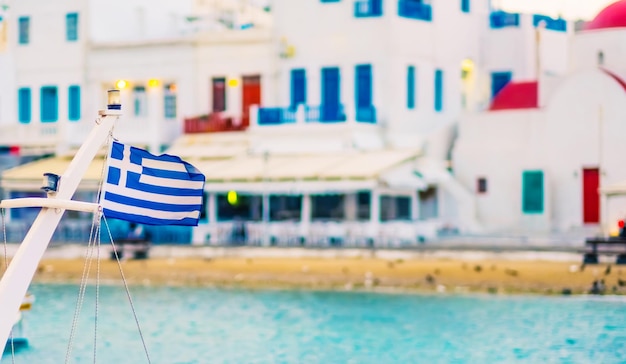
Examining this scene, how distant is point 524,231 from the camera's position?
2135 inches

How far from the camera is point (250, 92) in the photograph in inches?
2442

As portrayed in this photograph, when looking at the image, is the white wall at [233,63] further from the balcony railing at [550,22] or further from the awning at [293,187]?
the balcony railing at [550,22]

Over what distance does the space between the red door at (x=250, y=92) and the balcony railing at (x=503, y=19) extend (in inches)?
372

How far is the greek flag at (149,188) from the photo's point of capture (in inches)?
692

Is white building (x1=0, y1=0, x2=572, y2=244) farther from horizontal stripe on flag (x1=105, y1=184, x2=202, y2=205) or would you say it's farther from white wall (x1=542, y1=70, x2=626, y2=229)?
horizontal stripe on flag (x1=105, y1=184, x2=202, y2=205)

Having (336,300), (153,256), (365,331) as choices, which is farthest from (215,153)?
(365,331)

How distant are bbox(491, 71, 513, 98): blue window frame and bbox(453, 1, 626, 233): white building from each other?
4339 millimetres

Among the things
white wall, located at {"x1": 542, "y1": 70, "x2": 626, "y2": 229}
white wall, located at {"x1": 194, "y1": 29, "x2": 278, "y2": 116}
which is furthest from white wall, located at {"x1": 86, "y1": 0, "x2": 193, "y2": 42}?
white wall, located at {"x1": 542, "y1": 70, "x2": 626, "y2": 229}

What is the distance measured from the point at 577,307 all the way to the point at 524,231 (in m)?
A: 15.2

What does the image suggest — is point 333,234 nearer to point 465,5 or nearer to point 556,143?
point 556,143

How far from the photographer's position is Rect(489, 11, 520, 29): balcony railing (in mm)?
61312

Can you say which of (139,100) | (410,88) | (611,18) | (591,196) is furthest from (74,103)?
(611,18)

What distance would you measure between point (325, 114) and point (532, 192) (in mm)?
8501

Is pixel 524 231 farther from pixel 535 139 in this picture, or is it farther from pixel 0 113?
pixel 0 113
